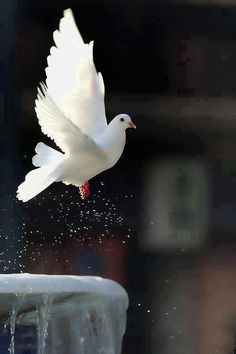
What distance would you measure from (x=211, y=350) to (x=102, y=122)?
4.41 ft

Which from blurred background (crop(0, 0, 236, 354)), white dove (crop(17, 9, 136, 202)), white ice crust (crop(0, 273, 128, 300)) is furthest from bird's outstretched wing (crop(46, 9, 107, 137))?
blurred background (crop(0, 0, 236, 354))

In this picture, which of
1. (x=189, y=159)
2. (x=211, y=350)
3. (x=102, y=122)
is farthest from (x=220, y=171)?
(x=102, y=122)

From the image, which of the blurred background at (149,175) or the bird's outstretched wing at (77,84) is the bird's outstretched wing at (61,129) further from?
the blurred background at (149,175)

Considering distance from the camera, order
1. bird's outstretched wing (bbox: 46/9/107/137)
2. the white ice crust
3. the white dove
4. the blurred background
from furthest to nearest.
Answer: the blurred background
bird's outstretched wing (bbox: 46/9/107/137)
the white dove
the white ice crust

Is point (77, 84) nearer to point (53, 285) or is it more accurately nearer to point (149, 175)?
point (53, 285)

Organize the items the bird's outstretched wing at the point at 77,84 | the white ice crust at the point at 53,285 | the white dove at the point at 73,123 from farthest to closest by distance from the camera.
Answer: the bird's outstretched wing at the point at 77,84, the white dove at the point at 73,123, the white ice crust at the point at 53,285

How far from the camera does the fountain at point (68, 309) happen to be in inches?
49.9

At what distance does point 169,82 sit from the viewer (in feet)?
9.11

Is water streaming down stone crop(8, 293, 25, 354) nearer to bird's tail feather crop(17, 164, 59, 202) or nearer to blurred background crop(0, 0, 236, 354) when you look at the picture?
bird's tail feather crop(17, 164, 59, 202)

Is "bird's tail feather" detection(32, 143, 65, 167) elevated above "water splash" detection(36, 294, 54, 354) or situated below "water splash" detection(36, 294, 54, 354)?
above

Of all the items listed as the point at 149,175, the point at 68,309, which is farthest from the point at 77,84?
the point at 149,175

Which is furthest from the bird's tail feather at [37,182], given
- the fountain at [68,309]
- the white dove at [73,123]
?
the fountain at [68,309]

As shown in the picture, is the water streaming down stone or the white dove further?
the white dove

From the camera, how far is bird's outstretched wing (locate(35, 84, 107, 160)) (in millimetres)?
1334
